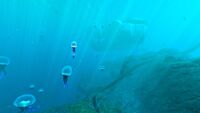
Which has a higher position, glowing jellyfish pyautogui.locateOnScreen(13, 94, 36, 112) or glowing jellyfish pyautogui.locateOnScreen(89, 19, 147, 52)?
glowing jellyfish pyautogui.locateOnScreen(89, 19, 147, 52)

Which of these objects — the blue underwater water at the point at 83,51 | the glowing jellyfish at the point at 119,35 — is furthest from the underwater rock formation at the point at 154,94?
the glowing jellyfish at the point at 119,35

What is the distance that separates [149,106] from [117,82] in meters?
2.20

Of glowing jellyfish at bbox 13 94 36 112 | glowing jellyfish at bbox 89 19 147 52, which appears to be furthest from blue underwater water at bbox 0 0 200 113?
glowing jellyfish at bbox 13 94 36 112

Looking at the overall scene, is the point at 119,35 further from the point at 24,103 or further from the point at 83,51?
the point at 24,103

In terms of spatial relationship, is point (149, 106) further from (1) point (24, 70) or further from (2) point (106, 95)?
(1) point (24, 70)

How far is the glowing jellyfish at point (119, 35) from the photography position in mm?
21891

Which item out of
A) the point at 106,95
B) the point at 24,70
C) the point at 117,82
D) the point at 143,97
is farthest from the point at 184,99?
the point at 24,70

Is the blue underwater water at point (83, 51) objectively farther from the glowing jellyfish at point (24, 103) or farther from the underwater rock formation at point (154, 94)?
the glowing jellyfish at point (24, 103)

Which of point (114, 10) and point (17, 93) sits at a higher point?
point (114, 10)

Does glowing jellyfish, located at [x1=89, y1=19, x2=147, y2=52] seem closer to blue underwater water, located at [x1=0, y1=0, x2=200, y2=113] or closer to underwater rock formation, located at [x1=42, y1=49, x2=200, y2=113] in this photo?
blue underwater water, located at [x1=0, y1=0, x2=200, y2=113]

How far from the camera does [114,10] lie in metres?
42.0

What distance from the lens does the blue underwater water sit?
7.57 meters

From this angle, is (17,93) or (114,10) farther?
(114,10)

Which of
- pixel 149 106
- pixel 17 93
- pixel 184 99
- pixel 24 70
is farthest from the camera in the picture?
pixel 24 70
